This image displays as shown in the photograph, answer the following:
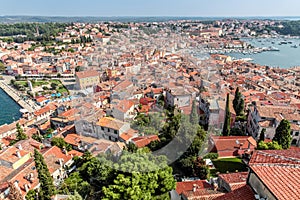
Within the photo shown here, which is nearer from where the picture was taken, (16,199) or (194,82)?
(194,82)

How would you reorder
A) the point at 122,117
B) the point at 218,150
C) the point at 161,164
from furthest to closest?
1. the point at 218,150
2. the point at 122,117
3. the point at 161,164

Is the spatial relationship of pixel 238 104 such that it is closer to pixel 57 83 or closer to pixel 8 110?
pixel 8 110

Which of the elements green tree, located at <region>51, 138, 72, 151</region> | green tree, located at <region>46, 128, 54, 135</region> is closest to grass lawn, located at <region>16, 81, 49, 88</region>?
green tree, located at <region>46, 128, 54, 135</region>

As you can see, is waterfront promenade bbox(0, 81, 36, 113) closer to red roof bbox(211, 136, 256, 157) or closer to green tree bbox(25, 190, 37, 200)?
green tree bbox(25, 190, 37, 200)

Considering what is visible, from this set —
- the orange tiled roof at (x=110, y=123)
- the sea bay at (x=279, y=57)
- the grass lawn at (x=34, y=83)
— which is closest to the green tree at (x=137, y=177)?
the orange tiled roof at (x=110, y=123)

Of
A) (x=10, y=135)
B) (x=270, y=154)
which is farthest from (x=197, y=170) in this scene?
(x=10, y=135)

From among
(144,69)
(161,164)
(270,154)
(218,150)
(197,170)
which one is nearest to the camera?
(270,154)

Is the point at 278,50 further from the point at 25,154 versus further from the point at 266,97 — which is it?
the point at 25,154

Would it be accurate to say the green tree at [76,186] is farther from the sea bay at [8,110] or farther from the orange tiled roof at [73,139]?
the sea bay at [8,110]
